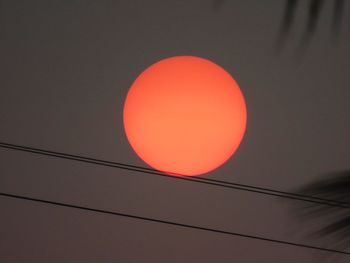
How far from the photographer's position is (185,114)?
310 centimetres

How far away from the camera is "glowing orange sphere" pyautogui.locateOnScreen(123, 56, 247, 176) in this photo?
3072 millimetres

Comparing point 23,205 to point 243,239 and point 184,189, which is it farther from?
point 243,239

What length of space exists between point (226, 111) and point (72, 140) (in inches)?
44.9

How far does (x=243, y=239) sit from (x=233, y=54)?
1.34 metres

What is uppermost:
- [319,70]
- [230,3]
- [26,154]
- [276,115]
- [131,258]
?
[230,3]

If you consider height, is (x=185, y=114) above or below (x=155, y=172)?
above

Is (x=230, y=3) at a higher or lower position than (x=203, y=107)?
higher

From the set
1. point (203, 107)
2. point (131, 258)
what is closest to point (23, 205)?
point (131, 258)

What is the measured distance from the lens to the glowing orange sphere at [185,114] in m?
3.07

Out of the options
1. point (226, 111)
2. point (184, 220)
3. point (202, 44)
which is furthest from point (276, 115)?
point (184, 220)

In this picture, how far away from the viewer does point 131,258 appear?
306 cm

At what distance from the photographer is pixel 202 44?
3072mm

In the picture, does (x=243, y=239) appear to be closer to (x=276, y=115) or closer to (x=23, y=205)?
(x=276, y=115)

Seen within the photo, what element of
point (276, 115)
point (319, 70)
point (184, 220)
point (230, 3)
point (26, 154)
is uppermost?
point (230, 3)
